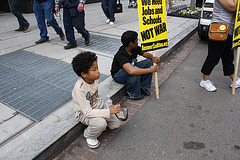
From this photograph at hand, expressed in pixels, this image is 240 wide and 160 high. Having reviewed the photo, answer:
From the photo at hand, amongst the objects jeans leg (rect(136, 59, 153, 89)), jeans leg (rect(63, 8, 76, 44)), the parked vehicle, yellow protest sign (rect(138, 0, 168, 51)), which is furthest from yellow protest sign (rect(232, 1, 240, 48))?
jeans leg (rect(63, 8, 76, 44))

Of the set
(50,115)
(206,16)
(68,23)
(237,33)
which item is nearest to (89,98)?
(50,115)

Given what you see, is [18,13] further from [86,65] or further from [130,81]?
[86,65]

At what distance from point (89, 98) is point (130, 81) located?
1048 millimetres

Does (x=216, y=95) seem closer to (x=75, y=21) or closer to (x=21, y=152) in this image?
(x=21, y=152)

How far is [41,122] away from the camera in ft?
8.54

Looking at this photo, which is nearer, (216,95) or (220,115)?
(220,115)

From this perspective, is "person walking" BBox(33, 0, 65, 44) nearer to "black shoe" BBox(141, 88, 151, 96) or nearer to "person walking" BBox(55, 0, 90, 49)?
"person walking" BBox(55, 0, 90, 49)

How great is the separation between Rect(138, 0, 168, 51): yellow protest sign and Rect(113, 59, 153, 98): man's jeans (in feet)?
1.25

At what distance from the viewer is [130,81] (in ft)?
10.5

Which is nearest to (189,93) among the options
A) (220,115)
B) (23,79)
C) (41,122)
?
(220,115)

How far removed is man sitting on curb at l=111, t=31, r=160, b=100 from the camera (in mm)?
2961

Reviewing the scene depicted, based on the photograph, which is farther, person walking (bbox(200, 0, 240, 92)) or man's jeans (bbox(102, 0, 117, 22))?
man's jeans (bbox(102, 0, 117, 22))

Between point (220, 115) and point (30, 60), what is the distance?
12.9 feet

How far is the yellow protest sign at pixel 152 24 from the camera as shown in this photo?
301 centimetres
